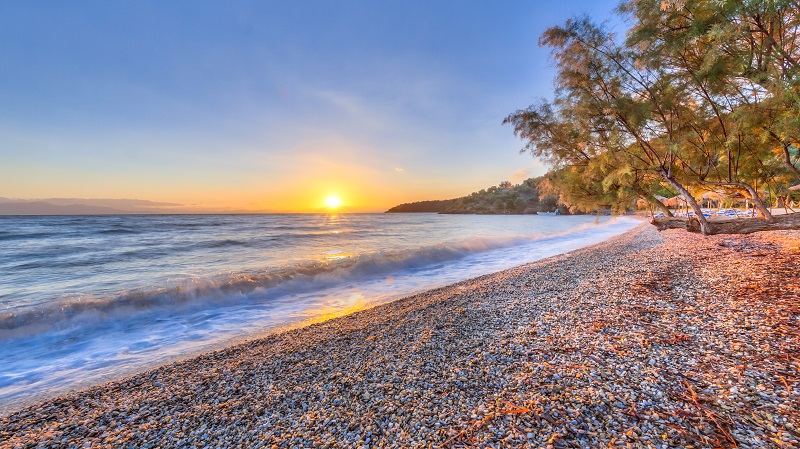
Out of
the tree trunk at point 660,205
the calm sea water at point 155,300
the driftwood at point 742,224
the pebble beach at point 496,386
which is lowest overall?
the calm sea water at point 155,300

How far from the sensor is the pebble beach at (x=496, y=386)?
2.20m

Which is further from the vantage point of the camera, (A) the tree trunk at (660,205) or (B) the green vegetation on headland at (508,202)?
(B) the green vegetation on headland at (508,202)

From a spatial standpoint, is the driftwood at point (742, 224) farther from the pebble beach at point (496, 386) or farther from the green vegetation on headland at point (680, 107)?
the pebble beach at point (496, 386)

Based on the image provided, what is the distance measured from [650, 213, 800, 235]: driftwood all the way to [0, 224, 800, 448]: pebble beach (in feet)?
5.05

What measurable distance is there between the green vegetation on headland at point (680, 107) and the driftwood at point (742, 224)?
43 mm

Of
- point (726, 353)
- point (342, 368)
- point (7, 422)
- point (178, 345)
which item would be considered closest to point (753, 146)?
point (726, 353)

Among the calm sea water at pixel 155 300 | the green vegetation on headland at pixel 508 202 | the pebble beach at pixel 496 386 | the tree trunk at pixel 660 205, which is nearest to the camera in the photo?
the pebble beach at pixel 496 386

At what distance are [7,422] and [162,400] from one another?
1506 mm

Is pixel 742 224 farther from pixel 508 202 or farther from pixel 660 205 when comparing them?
pixel 508 202

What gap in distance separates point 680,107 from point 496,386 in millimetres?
9162

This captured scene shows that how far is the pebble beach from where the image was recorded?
7.23ft

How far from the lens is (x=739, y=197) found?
881cm

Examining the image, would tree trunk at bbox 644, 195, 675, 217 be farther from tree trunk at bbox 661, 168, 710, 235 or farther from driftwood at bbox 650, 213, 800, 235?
tree trunk at bbox 661, 168, 710, 235

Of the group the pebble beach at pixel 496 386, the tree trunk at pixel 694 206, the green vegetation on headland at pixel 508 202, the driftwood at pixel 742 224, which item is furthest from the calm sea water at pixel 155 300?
the green vegetation on headland at pixel 508 202
